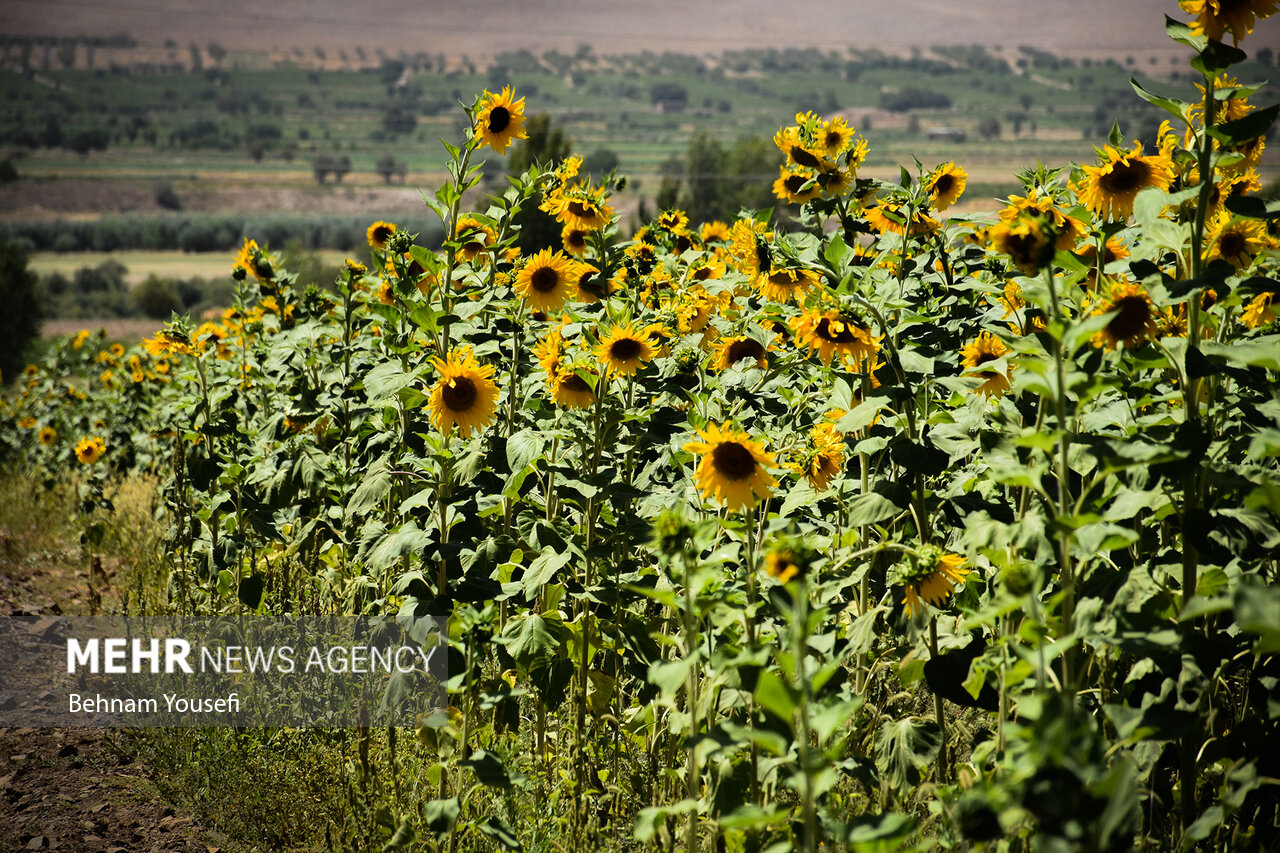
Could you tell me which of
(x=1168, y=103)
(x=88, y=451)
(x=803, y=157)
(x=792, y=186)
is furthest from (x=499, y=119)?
(x=88, y=451)

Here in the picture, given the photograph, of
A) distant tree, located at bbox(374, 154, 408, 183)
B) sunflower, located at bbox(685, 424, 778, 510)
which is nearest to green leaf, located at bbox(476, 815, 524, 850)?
sunflower, located at bbox(685, 424, 778, 510)

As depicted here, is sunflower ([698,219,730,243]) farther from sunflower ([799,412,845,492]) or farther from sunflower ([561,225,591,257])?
sunflower ([799,412,845,492])

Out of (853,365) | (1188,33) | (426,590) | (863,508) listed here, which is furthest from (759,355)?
(1188,33)

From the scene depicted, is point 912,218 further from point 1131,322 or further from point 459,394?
point 459,394

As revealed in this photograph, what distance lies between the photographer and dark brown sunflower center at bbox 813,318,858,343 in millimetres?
2590

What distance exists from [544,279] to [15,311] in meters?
21.3

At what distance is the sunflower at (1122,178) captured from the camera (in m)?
2.64

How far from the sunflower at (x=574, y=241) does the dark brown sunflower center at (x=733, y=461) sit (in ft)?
6.30

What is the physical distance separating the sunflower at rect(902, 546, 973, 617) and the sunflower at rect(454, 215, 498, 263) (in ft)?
5.81

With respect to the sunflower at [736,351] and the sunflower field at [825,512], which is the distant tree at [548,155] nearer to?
the sunflower field at [825,512]

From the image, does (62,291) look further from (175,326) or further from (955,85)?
(955,85)

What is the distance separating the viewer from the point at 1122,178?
267 cm

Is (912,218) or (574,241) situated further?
(574,241)

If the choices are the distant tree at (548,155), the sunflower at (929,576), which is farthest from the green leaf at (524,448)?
the distant tree at (548,155)
